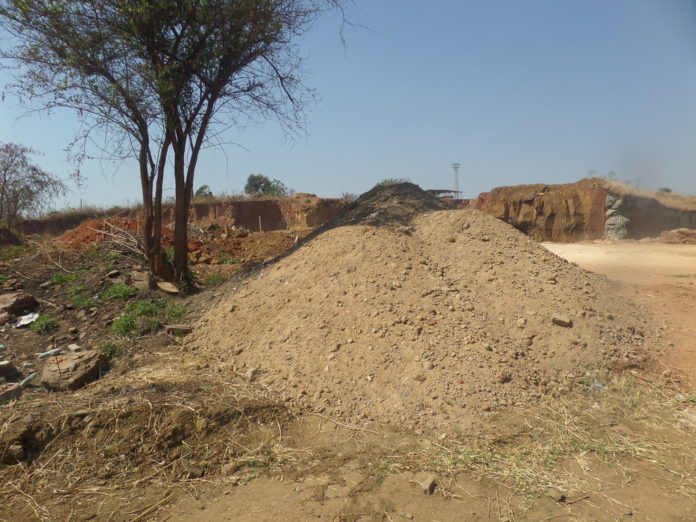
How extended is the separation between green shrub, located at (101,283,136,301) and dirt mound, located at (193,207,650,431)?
149 centimetres

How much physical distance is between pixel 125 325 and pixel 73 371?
1154 mm

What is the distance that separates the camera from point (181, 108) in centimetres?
676

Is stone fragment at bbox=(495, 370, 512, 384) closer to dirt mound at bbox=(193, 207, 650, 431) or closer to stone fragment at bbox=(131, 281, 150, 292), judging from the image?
dirt mound at bbox=(193, 207, 650, 431)

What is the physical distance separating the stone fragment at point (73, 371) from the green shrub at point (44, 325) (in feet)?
4.48

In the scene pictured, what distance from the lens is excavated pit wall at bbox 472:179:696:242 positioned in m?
13.3

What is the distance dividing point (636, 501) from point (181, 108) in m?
6.55

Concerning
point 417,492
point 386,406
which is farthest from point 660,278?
point 417,492

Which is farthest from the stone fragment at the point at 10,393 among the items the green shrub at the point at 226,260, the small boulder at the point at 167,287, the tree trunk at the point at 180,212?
the green shrub at the point at 226,260

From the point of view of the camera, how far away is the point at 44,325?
574cm

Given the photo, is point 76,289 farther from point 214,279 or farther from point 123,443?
point 123,443

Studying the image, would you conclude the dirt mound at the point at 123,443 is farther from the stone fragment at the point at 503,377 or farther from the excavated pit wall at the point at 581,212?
the excavated pit wall at the point at 581,212

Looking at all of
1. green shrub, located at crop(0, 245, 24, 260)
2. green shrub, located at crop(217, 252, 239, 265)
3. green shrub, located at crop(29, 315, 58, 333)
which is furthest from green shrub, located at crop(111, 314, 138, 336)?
green shrub, located at crop(0, 245, 24, 260)

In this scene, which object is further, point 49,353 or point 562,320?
point 49,353

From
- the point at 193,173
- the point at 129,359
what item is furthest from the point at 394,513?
the point at 193,173
